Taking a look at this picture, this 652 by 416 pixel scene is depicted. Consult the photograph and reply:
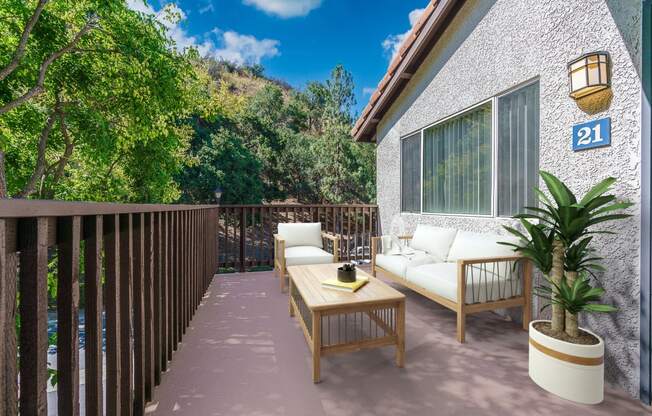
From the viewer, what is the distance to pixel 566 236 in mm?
1965

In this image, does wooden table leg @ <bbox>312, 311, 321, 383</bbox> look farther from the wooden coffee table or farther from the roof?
the roof

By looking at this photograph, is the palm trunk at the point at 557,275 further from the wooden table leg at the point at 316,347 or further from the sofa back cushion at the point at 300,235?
the sofa back cushion at the point at 300,235

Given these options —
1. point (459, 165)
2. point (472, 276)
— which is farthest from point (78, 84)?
point (472, 276)

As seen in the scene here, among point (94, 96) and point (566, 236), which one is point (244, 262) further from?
point (566, 236)

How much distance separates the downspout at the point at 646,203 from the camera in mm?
1803

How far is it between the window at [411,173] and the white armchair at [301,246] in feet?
4.69

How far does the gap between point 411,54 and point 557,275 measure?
3625 mm

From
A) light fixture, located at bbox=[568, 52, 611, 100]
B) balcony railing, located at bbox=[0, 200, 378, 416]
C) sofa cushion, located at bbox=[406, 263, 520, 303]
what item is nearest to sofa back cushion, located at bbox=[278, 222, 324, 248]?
→ sofa cushion, located at bbox=[406, 263, 520, 303]

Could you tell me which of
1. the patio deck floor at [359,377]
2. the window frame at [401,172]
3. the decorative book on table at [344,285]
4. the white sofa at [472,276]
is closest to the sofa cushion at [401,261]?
the white sofa at [472,276]

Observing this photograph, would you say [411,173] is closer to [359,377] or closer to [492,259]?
[492,259]

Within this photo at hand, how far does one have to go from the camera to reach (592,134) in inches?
85.3

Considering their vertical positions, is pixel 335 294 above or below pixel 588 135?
below

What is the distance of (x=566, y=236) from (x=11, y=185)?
6896 mm

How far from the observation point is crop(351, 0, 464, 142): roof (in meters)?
3.80
